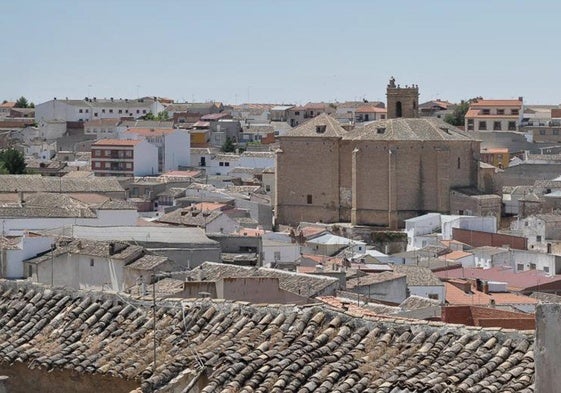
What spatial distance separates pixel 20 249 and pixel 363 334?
1612 cm

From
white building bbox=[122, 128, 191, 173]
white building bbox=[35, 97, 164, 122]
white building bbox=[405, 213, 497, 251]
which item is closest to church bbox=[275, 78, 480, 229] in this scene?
white building bbox=[405, 213, 497, 251]

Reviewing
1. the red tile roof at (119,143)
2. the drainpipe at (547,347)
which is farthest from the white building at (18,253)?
the red tile roof at (119,143)

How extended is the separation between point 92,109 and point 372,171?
44.5 m

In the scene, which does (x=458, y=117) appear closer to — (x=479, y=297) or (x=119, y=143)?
(x=119, y=143)

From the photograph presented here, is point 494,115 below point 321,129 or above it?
above

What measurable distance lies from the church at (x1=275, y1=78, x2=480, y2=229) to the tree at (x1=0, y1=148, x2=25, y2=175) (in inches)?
566

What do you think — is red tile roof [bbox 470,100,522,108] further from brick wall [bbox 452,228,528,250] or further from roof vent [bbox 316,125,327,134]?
brick wall [bbox 452,228,528,250]

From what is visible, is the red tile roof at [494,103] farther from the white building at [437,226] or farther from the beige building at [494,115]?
the white building at [437,226]

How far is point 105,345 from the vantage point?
9094 millimetres

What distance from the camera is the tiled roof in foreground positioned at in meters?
7.94

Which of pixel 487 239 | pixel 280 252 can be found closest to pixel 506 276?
pixel 280 252

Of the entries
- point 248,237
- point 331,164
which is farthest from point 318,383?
point 331,164

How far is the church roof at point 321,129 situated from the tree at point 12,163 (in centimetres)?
1421

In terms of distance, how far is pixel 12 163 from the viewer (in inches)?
2408
